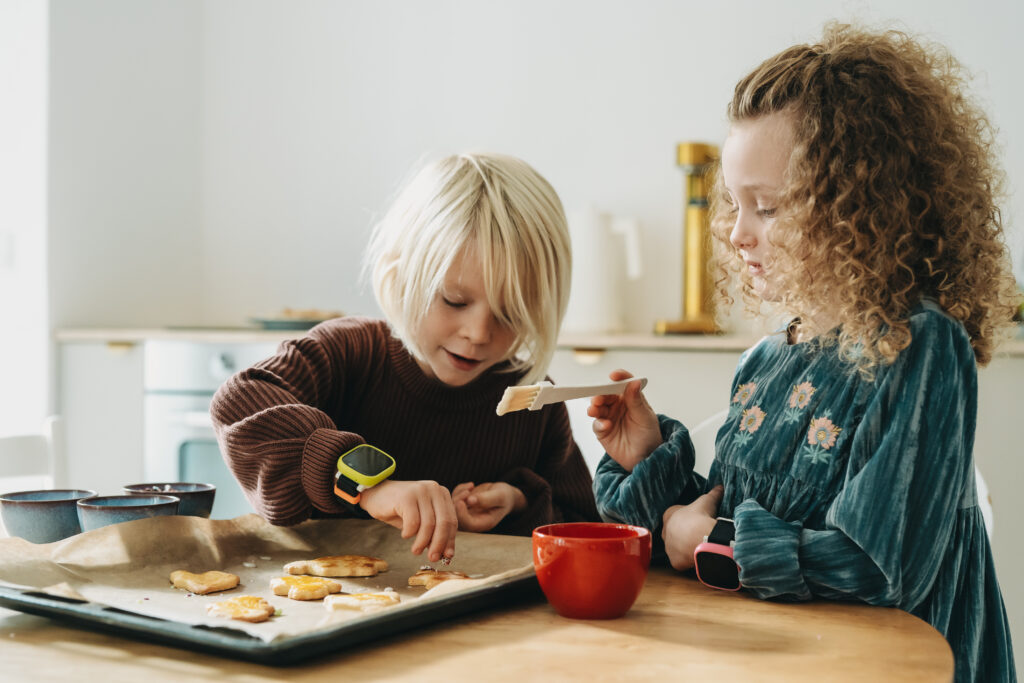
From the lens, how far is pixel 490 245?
1.19 meters

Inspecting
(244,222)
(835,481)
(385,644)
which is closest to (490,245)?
(835,481)

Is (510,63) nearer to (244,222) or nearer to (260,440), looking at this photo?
(244,222)

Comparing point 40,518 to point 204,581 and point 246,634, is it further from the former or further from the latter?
point 246,634

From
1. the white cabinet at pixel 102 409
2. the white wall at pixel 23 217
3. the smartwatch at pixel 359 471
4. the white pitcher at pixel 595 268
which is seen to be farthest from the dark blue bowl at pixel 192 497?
the white wall at pixel 23 217

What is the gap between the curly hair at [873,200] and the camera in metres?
0.94

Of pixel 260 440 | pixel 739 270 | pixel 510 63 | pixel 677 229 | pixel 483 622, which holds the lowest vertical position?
pixel 483 622

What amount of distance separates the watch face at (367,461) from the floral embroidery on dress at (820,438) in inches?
15.6

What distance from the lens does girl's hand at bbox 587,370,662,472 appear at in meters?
1.06

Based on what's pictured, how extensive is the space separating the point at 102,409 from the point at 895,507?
96.7 inches

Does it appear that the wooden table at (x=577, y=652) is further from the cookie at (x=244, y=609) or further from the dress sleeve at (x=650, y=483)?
the dress sleeve at (x=650, y=483)

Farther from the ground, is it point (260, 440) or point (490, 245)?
point (490, 245)

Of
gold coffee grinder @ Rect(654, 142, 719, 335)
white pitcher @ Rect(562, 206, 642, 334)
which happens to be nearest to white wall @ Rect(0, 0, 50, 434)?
white pitcher @ Rect(562, 206, 642, 334)

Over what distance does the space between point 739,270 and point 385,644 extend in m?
0.69

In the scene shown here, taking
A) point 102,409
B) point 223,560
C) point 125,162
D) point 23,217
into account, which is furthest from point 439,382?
point 125,162
